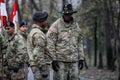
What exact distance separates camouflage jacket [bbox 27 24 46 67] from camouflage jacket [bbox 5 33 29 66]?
1.05 metres

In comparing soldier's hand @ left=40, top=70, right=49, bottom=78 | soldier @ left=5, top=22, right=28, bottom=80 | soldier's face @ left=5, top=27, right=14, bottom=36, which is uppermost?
soldier's face @ left=5, top=27, right=14, bottom=36

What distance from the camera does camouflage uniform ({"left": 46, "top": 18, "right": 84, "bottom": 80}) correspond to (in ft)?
32.2

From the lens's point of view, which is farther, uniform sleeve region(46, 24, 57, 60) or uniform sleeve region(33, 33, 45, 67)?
uniform sleeve region(46, 24, 57, 60)

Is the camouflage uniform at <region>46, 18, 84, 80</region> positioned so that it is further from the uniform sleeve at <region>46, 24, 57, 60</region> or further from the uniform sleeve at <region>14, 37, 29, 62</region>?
the uniform sleeve at <region>14, 37, 29, 62</region>

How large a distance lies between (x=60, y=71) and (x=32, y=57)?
0.91 m

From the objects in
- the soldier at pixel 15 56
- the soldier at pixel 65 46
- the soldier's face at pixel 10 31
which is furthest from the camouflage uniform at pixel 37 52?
the soldier's face at pixel 10 31

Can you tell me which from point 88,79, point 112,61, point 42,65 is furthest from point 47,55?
point 112,61

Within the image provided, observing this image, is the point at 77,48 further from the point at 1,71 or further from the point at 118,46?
the point at 118,46

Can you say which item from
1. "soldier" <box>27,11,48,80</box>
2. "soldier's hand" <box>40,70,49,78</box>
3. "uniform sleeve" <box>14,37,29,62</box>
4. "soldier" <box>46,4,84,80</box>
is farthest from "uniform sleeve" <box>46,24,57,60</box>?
"uniform sleeve" <box>14,37,29,62</box>

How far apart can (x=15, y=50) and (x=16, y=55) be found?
12 cm

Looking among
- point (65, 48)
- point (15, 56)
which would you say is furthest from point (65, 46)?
point (15, 56)

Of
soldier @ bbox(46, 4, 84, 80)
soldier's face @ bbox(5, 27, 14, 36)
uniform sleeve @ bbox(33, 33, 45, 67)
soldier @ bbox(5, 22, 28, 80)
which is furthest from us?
soldier's face @ bbox(5, 27, 14, 36)

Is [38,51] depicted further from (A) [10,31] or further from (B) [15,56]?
(A) [10,31]

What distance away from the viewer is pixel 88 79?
19734 millimetres
